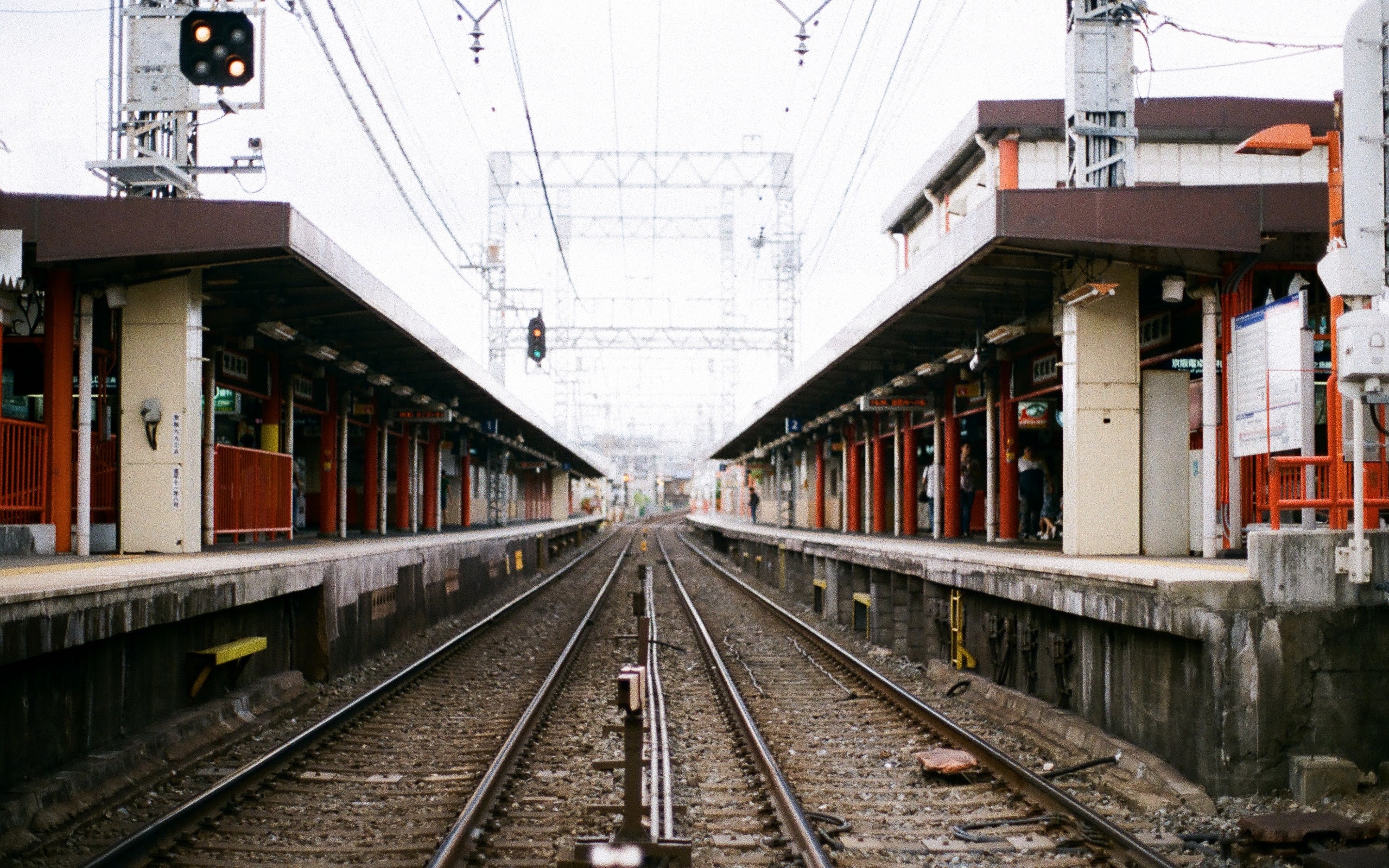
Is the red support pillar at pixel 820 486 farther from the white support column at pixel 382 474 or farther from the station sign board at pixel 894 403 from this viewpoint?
the white support column at pixel 382 474

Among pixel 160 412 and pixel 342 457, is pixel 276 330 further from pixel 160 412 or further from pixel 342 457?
pixel 342 457

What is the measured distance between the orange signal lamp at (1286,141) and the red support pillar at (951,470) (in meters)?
12.7

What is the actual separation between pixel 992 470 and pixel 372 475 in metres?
12.9

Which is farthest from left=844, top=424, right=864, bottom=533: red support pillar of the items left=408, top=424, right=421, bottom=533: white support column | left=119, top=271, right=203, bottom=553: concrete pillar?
left=119, top=271, right=203, bottom=553: concrete pillar

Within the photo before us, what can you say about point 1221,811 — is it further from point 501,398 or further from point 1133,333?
point 501,398

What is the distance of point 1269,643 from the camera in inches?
246

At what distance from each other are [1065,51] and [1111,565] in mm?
6050

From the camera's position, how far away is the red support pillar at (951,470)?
828 inches

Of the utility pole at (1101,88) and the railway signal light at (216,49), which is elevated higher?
the utility pole at (1101,88)

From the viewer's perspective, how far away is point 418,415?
2362 centimetres

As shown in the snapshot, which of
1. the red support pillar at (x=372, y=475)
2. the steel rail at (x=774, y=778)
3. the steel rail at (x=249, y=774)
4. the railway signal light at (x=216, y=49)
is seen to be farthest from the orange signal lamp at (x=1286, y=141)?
the red support pillar at (x=372, y=475)

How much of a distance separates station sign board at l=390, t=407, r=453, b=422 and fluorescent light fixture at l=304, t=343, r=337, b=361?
6369mm

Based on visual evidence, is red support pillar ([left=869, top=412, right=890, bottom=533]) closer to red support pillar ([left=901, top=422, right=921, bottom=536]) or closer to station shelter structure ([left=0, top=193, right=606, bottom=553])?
red support pillar ([left=901, top=422, right=921, bottom=536])

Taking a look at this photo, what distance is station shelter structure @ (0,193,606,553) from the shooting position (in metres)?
10.8
